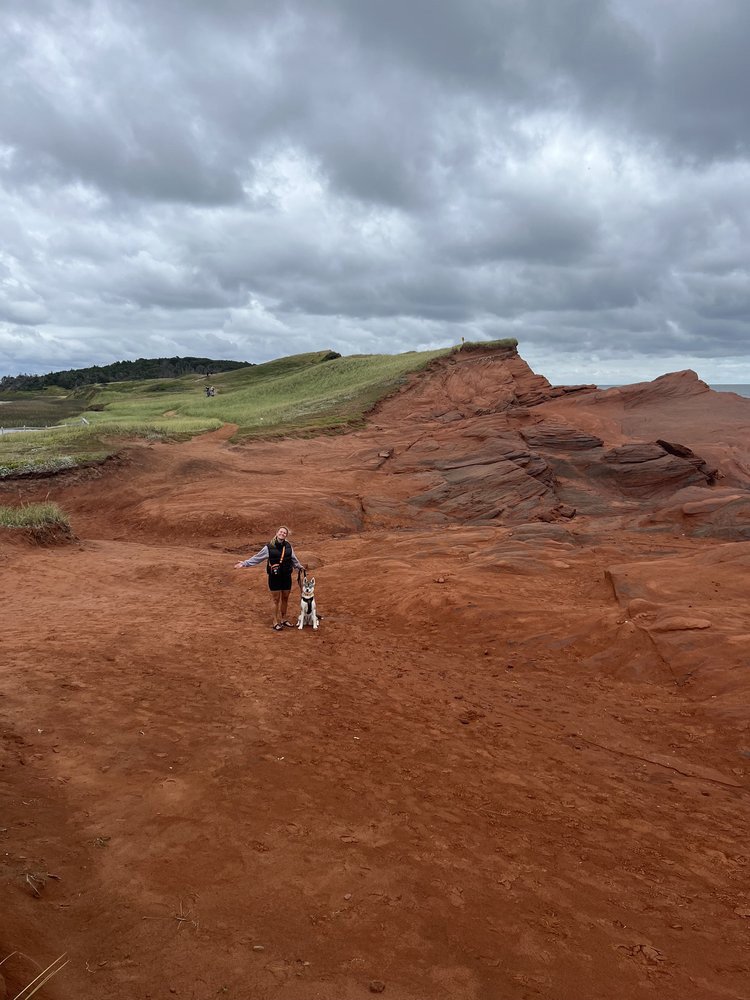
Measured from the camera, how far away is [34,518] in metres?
14.7

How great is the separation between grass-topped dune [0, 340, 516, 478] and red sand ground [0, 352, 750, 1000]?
8.69 metres

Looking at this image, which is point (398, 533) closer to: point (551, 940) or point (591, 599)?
point (591, 599)

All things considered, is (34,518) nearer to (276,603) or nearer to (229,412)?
(276,603)

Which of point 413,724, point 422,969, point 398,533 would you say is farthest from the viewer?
point 398,533

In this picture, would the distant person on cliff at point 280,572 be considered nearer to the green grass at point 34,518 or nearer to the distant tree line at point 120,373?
the green grass at point 34,518

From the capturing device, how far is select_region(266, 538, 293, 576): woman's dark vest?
10.0m

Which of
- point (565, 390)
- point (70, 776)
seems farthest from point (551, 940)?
point (565, 390)

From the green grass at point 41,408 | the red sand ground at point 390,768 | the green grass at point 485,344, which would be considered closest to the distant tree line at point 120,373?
the green grass at point 41,408

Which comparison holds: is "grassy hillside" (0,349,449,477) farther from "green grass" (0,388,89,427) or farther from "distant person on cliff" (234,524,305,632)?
"distant person on cliff" (234,524,305,632)

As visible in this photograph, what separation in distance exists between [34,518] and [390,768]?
12.2 meters

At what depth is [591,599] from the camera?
10.9 meters

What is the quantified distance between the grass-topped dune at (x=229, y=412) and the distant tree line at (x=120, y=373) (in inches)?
1188

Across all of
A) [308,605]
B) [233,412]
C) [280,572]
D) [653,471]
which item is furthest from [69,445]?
[653,471]

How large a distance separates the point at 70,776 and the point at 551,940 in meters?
3.74
